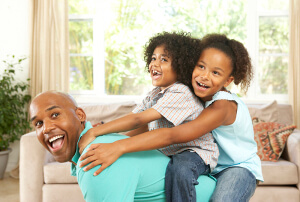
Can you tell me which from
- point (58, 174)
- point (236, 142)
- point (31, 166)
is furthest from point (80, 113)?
point (31, 166)

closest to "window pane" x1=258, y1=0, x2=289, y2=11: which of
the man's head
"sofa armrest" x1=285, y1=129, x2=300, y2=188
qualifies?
"sofa armrest" x1=285, y1=129, x2=300, y2=188

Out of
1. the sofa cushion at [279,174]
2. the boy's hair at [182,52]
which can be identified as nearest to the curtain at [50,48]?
the sofa cushion at [279,174]

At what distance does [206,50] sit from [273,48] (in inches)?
139

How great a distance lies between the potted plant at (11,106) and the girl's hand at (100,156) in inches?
142

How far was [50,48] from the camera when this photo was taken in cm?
468

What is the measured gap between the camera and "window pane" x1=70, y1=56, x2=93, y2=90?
16.1 ft

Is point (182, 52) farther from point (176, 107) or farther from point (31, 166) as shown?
point (31, 166)

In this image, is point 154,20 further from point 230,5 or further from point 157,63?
point 157,63

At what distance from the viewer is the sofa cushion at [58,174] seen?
3018 millimetres

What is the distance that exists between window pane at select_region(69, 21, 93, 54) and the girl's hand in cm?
404

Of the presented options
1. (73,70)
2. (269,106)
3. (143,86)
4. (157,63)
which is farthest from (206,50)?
(73,70)

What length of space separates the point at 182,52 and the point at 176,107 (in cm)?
29

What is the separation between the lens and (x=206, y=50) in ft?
4.72

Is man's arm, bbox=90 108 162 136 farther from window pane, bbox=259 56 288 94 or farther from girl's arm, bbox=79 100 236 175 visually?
window pane, bbox=259 56 288 94
